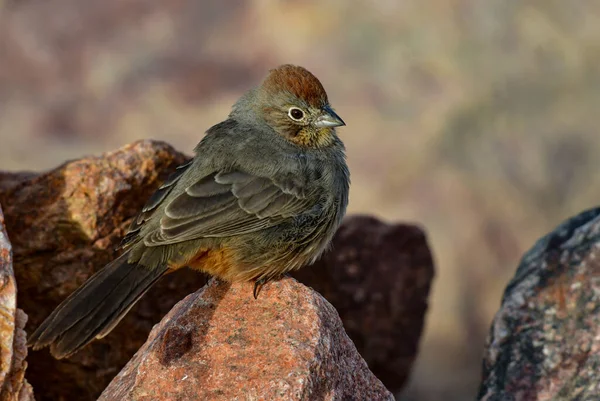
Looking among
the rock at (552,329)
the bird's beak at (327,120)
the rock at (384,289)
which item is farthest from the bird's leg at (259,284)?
the rock at (384,289)

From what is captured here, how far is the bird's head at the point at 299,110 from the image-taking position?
16.9 ft

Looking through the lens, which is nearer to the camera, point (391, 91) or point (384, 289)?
point (384, 289)

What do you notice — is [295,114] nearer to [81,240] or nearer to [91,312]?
[81,240]

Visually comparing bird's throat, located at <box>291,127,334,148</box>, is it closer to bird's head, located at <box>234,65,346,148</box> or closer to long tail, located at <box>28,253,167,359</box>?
bird's head, located at <box>234,65,346,148</box>

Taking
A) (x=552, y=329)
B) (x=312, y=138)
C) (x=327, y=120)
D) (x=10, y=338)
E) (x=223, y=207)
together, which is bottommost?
(x=10, y=338)

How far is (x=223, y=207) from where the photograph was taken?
465 cm

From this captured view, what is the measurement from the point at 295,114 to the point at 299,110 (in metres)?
0.03

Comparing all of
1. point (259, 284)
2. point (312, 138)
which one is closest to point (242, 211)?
point (259, 284)

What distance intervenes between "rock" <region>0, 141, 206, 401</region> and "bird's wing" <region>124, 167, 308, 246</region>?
0.57 meters

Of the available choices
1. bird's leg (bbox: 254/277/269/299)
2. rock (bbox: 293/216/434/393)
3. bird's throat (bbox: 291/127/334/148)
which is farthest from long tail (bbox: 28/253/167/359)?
rock (bbox: 293/216/434/393)

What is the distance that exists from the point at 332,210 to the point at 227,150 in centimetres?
65

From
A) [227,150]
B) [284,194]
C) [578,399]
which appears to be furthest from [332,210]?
[578,399]

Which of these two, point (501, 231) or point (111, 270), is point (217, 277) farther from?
point (501, 231)

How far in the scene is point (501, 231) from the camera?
8.23 m
